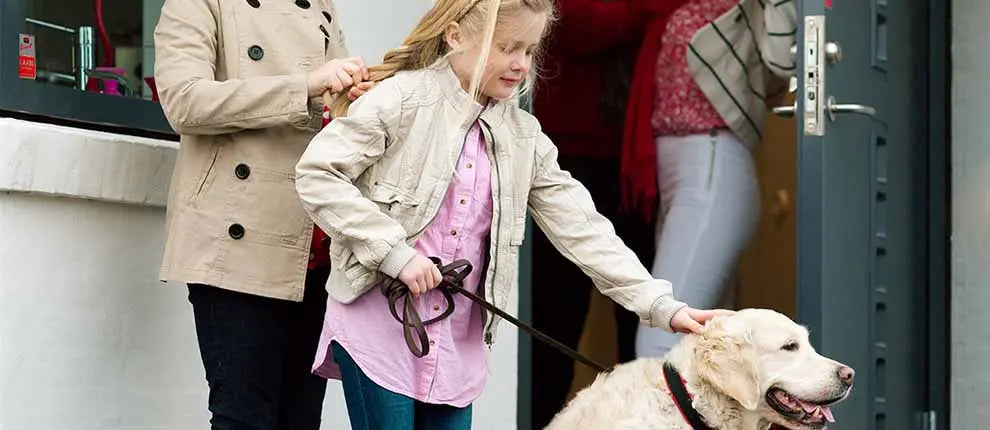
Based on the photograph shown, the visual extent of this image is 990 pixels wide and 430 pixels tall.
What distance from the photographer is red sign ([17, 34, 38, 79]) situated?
389 centimetres

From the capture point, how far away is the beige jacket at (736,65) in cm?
594

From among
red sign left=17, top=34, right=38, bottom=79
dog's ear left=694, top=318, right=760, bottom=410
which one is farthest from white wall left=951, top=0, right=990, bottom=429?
red sign left=17, top=34, right=38, bottom=79

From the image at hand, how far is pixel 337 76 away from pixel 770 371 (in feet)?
3.83

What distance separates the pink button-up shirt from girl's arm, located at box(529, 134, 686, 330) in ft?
0.74

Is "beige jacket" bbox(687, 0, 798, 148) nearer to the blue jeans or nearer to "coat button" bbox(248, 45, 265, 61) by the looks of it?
"coat button" bbox(248, 45, 265, 61)

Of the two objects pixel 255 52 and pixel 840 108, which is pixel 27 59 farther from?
pixel 840 108

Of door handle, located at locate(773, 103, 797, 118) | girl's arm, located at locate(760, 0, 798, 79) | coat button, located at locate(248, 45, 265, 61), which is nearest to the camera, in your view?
coat button, located at locate(248, 45, 265, 61)

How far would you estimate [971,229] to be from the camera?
6.05 m

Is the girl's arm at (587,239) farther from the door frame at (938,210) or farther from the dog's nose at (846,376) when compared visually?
the door frame at (938,210)

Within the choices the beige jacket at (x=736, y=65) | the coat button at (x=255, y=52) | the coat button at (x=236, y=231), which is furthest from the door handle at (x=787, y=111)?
the coat button at (x=236, y=231)

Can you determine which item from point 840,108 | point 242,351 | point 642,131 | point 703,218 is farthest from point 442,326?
point 642,131

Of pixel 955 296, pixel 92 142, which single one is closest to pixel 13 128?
pixel 92 142

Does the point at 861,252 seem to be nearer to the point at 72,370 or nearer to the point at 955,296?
the point at 955,296

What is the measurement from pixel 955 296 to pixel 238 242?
133 inches
